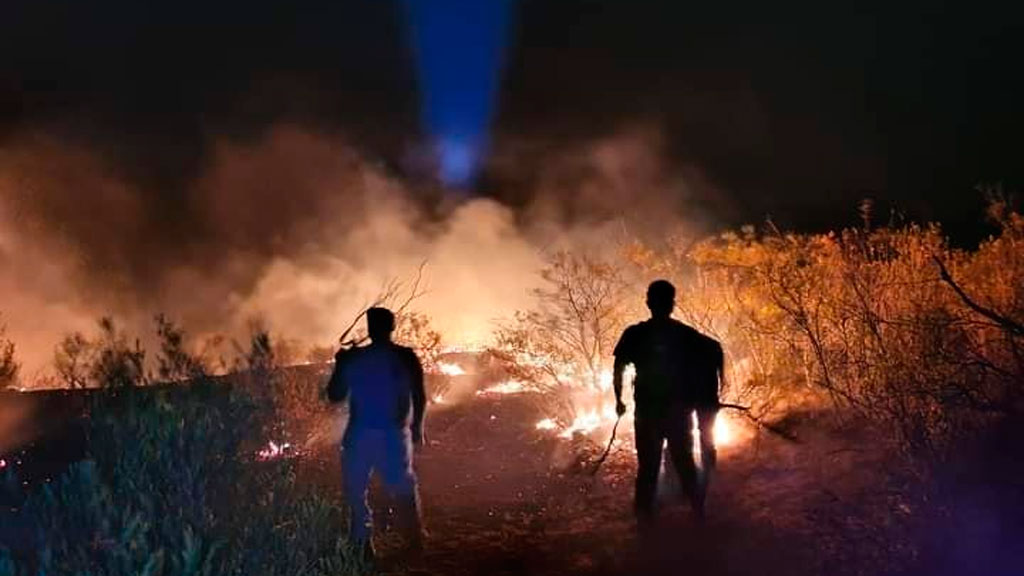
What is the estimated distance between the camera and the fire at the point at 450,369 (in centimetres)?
1459

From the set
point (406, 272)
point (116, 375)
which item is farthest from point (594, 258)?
point (406, 272)

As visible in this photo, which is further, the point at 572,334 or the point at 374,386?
the point at 572,334

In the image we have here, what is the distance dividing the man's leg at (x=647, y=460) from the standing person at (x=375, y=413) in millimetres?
1575

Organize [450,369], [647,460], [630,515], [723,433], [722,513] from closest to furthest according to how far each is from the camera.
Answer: [647,460]
[722,513]
[630,515]
[723,433]
[450,369]

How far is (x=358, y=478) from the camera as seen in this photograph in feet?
18.9

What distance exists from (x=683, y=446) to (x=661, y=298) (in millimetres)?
1024

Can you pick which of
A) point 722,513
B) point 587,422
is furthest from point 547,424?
point 722,513

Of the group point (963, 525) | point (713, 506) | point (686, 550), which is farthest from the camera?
point (713, 506)

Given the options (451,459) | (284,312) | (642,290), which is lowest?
(451,459)

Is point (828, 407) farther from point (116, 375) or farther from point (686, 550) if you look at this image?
point (116, 375)

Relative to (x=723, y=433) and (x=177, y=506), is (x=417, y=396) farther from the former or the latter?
(x=723, y=433)

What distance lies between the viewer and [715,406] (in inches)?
233

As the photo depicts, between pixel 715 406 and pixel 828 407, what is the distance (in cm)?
361

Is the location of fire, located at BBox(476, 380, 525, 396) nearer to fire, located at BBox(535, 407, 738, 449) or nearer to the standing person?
fire, located at BBox(535, 407, 738, 449)
